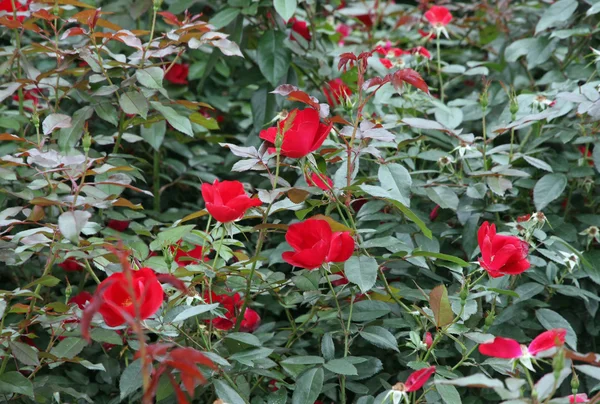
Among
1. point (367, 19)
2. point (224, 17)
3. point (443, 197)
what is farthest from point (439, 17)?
point (443, 197)

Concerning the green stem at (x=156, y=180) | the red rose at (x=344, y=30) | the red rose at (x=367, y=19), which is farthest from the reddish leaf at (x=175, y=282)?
the red rose at (x=344, y=30)

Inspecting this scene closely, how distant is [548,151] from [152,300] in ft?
3.53

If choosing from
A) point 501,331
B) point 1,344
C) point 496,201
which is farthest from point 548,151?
point 1,344

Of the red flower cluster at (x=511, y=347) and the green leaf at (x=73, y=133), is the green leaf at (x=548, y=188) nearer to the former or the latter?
the red flower cluster at (x=511, y=347)

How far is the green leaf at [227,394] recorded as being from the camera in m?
0.94

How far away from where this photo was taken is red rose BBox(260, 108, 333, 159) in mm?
970

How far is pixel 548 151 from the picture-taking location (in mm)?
1583

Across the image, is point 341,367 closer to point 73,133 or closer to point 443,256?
point 443,256

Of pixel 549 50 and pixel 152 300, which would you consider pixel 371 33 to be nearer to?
pixel 549 50

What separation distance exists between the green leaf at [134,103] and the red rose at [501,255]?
2.10 feet

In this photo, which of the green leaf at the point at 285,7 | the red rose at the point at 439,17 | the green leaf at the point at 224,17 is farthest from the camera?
the red rose at the point at 439,17

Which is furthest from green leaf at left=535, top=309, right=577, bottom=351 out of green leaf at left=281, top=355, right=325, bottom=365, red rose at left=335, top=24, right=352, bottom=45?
red rose at left=335, top=24, right=352, bottom=45

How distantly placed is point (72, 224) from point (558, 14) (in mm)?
1320

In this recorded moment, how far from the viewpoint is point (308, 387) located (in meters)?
1.00
